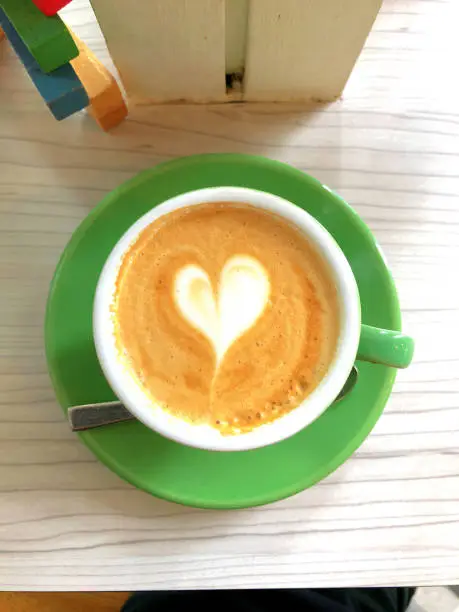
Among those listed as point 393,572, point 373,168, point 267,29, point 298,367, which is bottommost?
point 393,572

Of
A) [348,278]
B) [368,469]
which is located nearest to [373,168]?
[348,278]

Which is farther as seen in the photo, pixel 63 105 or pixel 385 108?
pixel 385 108

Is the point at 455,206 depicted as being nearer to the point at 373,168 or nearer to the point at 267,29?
the point at 373,168

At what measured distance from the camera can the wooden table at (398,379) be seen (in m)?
0.56

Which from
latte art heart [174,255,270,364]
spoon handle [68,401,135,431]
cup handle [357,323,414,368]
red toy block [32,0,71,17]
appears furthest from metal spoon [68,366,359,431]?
red toy block [32,0,71,17]

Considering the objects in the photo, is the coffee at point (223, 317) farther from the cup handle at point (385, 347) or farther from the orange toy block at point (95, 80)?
the orange toy block at point (95, 80)

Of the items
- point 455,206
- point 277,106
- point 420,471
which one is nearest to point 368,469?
point 420,471

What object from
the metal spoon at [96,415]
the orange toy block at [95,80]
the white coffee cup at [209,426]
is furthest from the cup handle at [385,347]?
the orange toy block at [95,80]

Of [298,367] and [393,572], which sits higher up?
[298,367]

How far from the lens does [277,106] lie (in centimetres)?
62

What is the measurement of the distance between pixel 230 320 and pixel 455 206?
283mm

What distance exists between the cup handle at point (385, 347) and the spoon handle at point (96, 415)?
0.22 m

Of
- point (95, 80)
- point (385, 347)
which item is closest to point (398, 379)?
point (385, 347)

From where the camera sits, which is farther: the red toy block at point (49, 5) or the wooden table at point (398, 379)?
the wooden table at point (398, 379)
